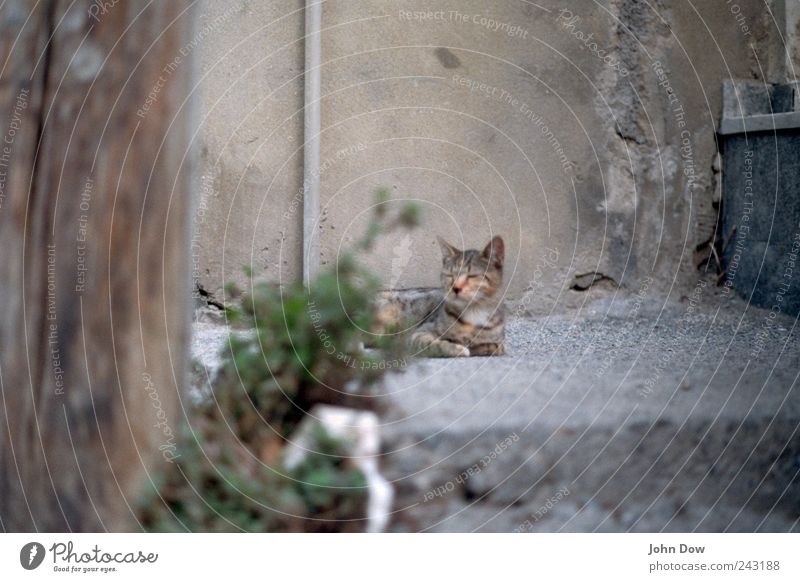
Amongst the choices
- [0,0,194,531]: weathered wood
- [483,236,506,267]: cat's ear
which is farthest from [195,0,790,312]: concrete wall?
[0,0,194,531]: weathered wood

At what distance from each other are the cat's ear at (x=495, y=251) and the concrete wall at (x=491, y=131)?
347 millimetres

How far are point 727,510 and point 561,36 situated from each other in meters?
1.80

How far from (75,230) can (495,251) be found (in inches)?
59.7

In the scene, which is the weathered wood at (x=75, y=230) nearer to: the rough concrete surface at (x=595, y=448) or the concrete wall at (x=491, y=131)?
the rough concrete surface at (x=595, y=448)

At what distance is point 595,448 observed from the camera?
1.69 metres

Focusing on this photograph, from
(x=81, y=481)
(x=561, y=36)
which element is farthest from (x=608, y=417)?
(x=561, y=36)

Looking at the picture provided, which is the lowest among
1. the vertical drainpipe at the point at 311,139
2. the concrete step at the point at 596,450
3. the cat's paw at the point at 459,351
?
the concrete step at the point at 596,450

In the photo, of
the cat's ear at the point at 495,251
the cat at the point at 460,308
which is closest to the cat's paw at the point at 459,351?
the cat at the point at 460,308

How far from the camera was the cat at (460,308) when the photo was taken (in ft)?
8.00

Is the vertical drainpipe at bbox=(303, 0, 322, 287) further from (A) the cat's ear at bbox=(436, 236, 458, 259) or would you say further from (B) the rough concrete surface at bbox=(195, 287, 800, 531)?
(B) the rough concrete surface at bbox=(195, 287, 800, 531)

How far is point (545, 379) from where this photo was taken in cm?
200

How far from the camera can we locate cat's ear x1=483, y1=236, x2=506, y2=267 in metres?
2.48

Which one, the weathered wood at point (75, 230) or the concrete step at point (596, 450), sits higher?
the weathered wood at point (75, 230)

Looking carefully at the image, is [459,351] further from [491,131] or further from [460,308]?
[491,131]
